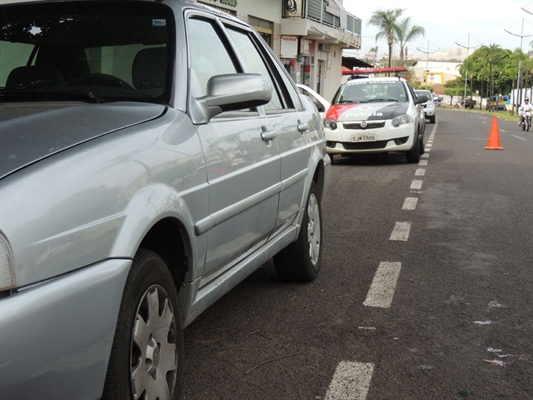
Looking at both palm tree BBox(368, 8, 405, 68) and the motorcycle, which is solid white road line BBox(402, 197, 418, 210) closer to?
the motorcycle

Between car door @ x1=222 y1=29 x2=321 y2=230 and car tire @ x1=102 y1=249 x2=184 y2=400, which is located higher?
car door @ x1=222 y1=29 x2=321 y2=230

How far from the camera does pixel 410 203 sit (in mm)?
9469

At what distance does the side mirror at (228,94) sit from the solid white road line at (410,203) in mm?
5884

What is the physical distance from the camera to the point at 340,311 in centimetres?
467

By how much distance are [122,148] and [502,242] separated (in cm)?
510

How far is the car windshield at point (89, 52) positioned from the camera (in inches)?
135

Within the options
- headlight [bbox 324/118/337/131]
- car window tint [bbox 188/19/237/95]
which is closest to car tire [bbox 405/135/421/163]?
headlight [bbox 324/118/337/131]

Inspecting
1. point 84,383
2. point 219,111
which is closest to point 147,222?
point 84,383

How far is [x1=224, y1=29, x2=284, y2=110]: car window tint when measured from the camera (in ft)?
14.2

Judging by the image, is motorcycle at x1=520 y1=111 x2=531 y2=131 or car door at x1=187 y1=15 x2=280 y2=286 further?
motorcycle at x1=520 y1=111 x2=531 y2=131

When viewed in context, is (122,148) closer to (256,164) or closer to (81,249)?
(81,249)

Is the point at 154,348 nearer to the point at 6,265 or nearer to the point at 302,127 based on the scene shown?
the point at 6,265

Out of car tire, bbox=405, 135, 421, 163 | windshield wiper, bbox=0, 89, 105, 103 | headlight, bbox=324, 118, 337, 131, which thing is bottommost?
car tire, bbox=405, 135, 421, 163

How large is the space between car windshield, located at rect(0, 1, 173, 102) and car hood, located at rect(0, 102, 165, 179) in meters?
0.25
